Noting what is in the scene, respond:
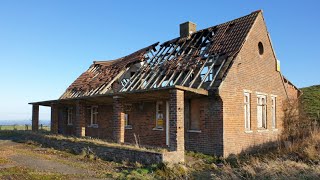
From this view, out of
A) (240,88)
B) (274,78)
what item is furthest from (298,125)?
(240,88)

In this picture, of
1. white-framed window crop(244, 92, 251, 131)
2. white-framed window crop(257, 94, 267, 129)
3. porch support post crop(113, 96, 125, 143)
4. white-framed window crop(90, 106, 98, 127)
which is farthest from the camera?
white-framed window crop(90, 106, 98, 127)

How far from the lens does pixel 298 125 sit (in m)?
19.8

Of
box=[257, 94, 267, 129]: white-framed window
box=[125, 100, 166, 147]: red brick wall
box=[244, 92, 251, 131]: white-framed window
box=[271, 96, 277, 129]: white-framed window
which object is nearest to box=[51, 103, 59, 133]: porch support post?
box=[125, 100, 166, 147]: red brick wall

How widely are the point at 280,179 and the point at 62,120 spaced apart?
22310 mm

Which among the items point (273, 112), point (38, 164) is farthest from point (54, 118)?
point (273, 112)

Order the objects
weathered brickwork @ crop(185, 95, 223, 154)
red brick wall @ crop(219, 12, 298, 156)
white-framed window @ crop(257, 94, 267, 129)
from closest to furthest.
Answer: weathered brickwork @ crop(185, 95, 223, 154)
red brick wall @ crop(219, 12, 298, 156)
white-framed window @ crop(257, 94, 267, 129)

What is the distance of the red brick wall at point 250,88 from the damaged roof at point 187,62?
1.77 ft

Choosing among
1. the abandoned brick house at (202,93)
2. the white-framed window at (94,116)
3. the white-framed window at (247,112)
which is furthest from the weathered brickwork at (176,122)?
the white-framed window at (94,116)

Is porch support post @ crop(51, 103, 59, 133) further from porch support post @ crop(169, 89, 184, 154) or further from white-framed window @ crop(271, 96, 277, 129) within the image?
white-framed window @ crop(271, 96, 277, 129)

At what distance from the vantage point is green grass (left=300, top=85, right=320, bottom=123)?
75.5ft

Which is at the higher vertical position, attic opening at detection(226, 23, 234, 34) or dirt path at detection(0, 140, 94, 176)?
attic opening at detection(226, 23, 234, 34)

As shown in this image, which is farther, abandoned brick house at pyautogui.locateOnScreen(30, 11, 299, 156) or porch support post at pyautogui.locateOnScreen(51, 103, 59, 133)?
porch support post at pyautogui.locateOnScreen(51, 103, 59, 133)

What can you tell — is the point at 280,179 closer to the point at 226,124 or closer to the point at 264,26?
the point at 226,124

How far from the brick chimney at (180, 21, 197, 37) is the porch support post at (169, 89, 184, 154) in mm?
8298
